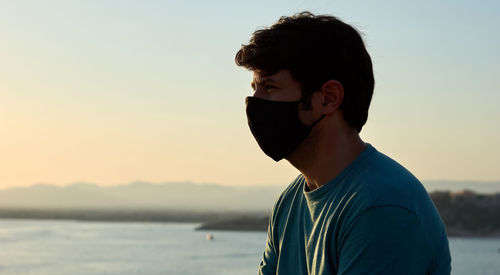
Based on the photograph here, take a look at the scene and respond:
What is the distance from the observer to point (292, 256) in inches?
69.7

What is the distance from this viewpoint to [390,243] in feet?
4.70

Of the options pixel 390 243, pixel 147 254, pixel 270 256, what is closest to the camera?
pixel 390 243

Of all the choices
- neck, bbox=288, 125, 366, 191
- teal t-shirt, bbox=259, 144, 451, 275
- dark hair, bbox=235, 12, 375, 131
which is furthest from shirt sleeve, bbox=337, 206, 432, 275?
dark hair, bbox=235, 12, 375, 131

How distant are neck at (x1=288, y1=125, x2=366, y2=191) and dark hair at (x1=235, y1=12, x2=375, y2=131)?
5 cm

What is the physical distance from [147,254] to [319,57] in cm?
5946

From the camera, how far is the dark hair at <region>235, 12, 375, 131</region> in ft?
5.39

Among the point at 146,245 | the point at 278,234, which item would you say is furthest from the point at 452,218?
the point at 278,234

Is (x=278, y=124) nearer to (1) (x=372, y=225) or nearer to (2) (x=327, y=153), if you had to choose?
(2) (x=327, y=153)

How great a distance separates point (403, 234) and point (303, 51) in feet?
1.55

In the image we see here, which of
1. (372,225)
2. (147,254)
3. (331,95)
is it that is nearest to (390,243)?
(372,225)

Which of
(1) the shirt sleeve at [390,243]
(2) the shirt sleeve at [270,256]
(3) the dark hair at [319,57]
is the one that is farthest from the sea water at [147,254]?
(1) the shirt sleeve at [390,243]

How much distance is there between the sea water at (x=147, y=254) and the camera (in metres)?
48.0

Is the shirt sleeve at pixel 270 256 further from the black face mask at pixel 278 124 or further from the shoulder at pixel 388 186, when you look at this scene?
the shoulder at pixel 388 186

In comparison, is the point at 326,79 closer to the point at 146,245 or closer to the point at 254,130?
the point at 254,130
